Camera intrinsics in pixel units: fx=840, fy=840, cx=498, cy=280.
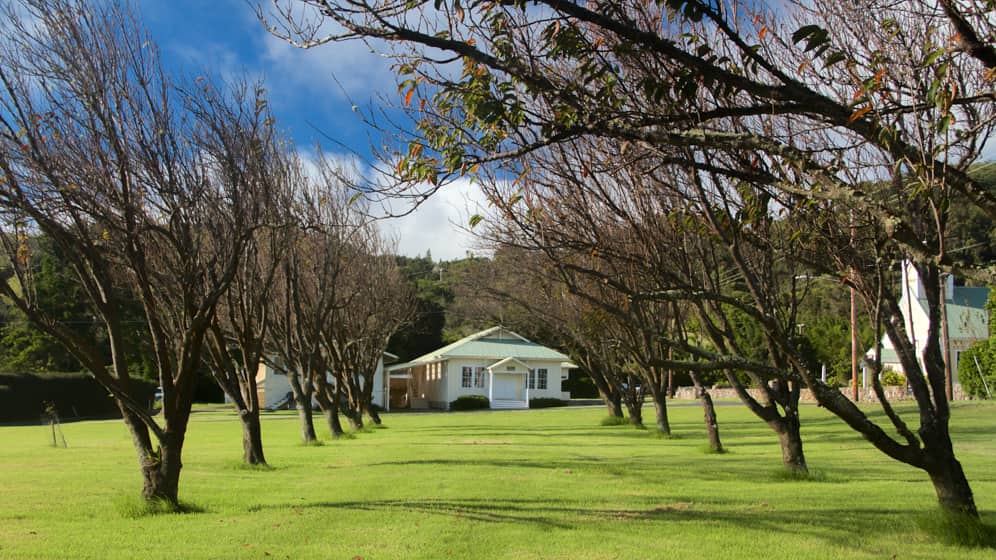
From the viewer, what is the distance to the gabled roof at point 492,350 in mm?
54344

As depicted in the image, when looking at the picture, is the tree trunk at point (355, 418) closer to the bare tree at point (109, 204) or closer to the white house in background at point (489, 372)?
the bare tree at point (109, 204)

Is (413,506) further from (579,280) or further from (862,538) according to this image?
(579,280)

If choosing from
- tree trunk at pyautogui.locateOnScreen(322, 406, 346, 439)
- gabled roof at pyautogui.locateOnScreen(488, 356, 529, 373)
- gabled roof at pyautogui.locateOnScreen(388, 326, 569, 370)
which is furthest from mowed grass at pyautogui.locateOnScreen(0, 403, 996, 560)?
gabled roof at pyautogui.locateOnScreen(388, 326, 569, 370)

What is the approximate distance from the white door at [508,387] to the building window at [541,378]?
79.2 inches

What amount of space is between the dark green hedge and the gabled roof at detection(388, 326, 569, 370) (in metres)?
17.3

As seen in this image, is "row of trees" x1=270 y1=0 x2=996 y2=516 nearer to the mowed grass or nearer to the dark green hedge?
the mowed grass

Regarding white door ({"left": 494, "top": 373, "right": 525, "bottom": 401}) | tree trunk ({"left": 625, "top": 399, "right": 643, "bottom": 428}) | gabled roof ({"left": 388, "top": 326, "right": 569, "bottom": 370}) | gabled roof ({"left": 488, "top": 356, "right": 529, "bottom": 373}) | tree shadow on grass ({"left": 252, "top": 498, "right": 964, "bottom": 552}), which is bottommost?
tree shadow on grass ({"left": 252, "top": 498, "right": 964, "bottom": 552})

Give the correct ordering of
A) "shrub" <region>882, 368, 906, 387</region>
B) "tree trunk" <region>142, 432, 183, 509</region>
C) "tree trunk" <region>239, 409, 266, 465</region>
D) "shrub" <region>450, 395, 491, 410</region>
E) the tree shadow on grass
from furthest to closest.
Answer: "shrub" <region>450, 395, 491, 410</region> < "shrub" <region>882, 368, 906, 387</region> < "tree trunk" <region>239, 409, 266, 465</region> < "tree trunk" <region>142, 432, 183, 509</region> < the tree shadow on grass

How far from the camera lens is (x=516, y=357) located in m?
55.6

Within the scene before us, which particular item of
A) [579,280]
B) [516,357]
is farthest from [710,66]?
[516,357]

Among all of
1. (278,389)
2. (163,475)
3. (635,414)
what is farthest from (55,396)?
(163,475)

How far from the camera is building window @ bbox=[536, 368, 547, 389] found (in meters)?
56.5

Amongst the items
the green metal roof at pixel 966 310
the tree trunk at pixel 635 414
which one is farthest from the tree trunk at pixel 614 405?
the green metal roof at pixel 966 310

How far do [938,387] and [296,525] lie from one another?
6.79 metres
